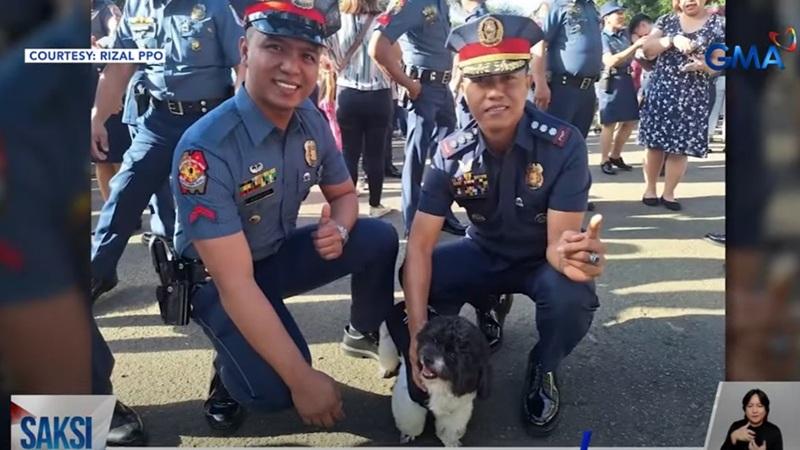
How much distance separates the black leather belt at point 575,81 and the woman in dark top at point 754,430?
3.07 feet

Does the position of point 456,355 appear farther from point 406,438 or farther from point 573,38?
point 573,38

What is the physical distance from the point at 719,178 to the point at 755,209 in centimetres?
12

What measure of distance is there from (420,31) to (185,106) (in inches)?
26.5

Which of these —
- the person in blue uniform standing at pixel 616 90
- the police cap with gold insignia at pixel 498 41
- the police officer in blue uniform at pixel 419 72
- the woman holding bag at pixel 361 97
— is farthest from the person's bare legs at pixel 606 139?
the woman holding bag at pixel 361 97

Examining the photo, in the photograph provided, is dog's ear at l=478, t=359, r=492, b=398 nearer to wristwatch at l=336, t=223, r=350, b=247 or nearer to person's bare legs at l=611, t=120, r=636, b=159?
wristwatch at l=336, t=223, r=350, b=247

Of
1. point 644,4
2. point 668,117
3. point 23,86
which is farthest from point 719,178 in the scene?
point 23,86

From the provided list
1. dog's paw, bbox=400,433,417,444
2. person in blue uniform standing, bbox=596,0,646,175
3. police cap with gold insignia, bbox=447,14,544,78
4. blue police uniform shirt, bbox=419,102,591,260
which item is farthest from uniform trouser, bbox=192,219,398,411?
person in blue uniform standing, bbox=596,0,646,175

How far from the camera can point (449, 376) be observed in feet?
6.29

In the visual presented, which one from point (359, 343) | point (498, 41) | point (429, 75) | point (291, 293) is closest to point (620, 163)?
point (498, 41)

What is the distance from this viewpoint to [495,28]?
1896 mm

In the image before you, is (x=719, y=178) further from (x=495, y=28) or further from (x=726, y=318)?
(x=495, y=28)

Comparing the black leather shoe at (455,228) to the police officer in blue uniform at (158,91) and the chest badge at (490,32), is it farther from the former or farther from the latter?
the police officer in blue uniform at (158,91)

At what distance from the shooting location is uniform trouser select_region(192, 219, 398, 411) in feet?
6.55

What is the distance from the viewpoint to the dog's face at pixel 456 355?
6.28 feet
